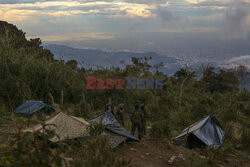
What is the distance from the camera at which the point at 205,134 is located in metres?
8.73

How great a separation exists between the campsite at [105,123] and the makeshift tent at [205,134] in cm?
3

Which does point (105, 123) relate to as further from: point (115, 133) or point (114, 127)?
point (115, 133)

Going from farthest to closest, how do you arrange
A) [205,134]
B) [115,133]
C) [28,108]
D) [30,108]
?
[28,108]
[30,108]
[205,134]
[115,133]

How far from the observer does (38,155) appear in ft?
8.63

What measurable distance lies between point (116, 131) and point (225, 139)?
175 inches

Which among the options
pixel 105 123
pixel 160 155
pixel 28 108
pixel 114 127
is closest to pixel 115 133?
pixel 114 127

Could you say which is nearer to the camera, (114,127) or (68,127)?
(68,127)

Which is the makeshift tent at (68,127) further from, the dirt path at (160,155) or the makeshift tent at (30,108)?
the makeshift tent at (30,108)

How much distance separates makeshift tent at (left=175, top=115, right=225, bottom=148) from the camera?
27.5 feet

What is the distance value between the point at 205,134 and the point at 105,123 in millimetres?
3512

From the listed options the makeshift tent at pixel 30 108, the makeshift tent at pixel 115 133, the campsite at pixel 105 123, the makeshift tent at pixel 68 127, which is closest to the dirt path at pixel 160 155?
the campsite at pixel 105 123

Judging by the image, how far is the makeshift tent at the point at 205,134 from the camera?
8.38 m

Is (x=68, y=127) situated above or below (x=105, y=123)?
above

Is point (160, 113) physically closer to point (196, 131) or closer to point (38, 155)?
point (196, 131)
